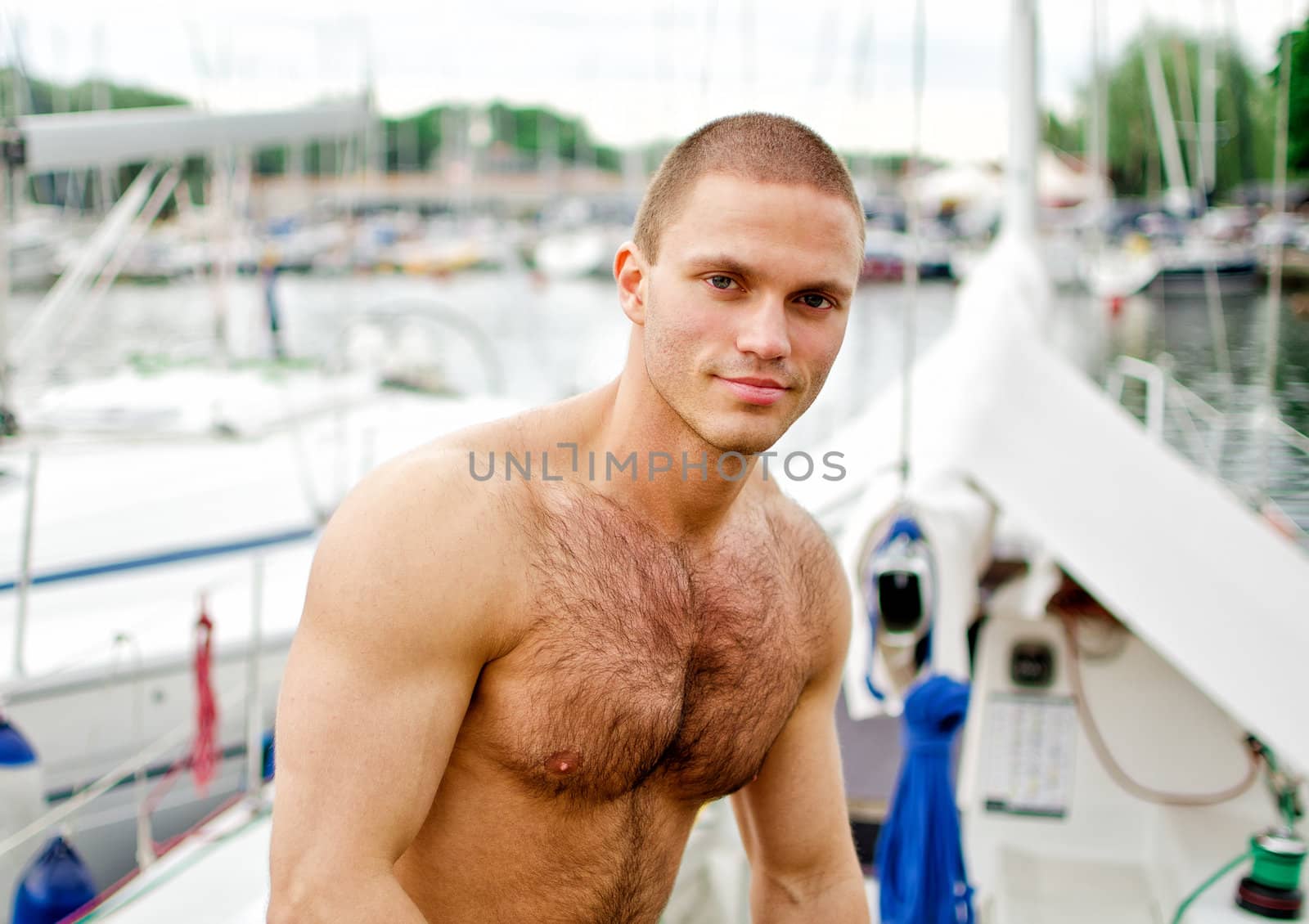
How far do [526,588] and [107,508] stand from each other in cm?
527

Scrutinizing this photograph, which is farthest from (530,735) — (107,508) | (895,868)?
(107,508)

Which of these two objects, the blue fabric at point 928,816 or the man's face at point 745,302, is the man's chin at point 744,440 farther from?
the blue fabric at point 928,816

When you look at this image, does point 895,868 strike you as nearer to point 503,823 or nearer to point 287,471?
point 503,823

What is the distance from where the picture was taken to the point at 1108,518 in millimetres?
3365

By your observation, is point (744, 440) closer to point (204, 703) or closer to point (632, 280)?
point (632, 280)

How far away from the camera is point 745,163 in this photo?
5.55 ft

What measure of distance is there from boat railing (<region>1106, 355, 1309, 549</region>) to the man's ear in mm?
3256

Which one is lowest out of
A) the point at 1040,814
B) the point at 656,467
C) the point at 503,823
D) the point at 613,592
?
the point at 1040,814

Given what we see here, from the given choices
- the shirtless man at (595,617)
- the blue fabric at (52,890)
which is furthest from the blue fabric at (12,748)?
the shirtless man at (595,617)

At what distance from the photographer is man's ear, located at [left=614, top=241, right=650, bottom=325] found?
1.77m

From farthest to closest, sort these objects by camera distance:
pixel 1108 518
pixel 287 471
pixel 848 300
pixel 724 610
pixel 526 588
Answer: pixel 287 471 → pixel 1108 518 → pixel 724 610 → pixel 848 300 → pixel 526 588

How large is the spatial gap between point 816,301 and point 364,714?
813 millimetres

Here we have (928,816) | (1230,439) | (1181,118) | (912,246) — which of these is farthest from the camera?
(1230,439)

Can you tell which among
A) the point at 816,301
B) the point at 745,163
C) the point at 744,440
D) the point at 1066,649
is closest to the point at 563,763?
the point at 744,440
